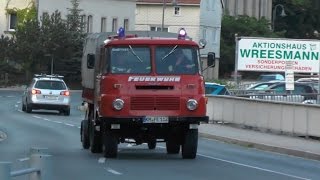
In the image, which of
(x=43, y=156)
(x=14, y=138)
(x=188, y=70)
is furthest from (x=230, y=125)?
(x=43, y=156)

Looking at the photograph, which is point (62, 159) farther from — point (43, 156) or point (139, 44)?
point (43, 156)

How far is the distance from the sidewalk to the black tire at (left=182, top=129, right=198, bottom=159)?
364cm

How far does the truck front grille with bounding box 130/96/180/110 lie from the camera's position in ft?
69.8

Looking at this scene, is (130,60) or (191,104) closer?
(191,104)

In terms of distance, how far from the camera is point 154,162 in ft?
69.7

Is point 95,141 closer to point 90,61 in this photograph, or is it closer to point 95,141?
point 95,141

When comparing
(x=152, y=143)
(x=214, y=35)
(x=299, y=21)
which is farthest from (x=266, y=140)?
(x=299, y=21)

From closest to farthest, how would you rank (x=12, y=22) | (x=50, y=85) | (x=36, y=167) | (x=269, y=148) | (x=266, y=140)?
1. (x=36, y=167)
2. (x=269, y=148)
3. (x=266, y=140)
4. (x=50, y=85)
5. (x=12, y=22)

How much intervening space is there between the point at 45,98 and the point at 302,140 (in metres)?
19.3

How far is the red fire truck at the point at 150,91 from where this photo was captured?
835 inches

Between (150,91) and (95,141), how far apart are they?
2.57 m

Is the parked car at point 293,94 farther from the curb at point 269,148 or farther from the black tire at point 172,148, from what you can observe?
Result: the black tire at point 172,148

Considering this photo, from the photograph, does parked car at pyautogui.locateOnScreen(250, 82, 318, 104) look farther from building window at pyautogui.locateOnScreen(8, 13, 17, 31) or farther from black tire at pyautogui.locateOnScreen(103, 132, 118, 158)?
building window at pyautogui.locateOnScreen(8, 13, 17, 31)

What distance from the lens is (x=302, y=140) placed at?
28.8 m
